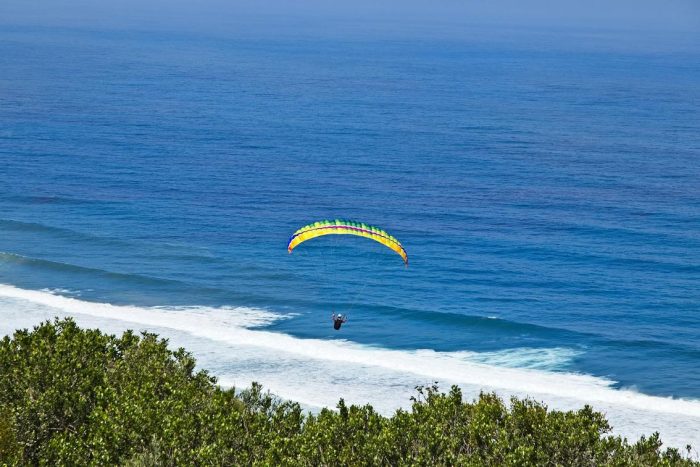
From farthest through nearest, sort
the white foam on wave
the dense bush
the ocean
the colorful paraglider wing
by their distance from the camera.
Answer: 1. the ocean
2. the white foam on wave
3. the colorful paraglider wing
4. the dense bush

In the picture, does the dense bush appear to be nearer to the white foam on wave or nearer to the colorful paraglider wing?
the colorful paraglider wing

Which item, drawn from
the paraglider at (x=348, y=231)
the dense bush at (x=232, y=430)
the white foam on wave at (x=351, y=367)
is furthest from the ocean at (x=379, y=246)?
the dense bush at (x=232, y=430)

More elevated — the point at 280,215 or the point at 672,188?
the point at 672,188

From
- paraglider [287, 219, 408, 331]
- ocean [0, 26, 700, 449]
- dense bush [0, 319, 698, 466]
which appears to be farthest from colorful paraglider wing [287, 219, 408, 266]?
dense bush [0, 319, 698, 466]

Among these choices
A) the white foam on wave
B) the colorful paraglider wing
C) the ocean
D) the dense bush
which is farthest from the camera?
the ocean

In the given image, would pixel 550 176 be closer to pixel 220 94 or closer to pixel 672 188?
pixel 672 188

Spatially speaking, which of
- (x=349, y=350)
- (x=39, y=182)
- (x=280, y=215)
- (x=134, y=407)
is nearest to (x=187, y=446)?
(x=134, y=407)
